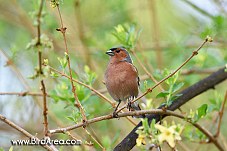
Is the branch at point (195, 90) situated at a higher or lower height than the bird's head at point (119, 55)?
lower

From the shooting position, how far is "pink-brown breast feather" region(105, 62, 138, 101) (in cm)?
460

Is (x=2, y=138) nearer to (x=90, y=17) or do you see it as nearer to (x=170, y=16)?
(x=90, y=17)

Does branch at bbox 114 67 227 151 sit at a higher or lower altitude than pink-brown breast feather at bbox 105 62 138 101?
lower

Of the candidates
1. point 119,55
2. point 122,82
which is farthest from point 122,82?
point 119,55

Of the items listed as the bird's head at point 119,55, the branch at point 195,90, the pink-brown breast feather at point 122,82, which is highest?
the bird's head at point 119,55

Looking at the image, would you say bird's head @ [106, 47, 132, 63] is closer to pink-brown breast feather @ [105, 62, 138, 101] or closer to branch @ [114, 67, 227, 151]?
pink-brown breast feather @ [105, 62, 138, 101]

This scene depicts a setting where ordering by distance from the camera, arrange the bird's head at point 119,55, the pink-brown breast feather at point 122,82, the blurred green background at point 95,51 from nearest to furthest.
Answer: the pink-brown breast feather at point 122,82, the bird's head at point 119,55, the blurred green background at point 95,51

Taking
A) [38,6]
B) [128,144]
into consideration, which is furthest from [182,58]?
[38,6]

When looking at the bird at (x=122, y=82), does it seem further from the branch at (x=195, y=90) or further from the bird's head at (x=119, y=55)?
the branch at (x=195, y=90)

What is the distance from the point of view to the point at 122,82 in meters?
4.62

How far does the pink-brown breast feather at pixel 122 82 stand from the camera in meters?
4.60

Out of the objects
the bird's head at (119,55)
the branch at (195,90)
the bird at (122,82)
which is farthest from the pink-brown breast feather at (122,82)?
the branch at (195,90)

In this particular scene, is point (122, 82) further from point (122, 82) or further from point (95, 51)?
point (95, 51)

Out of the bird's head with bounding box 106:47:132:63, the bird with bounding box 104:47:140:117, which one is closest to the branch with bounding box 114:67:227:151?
the bird with bounding box 104:47:140:117
